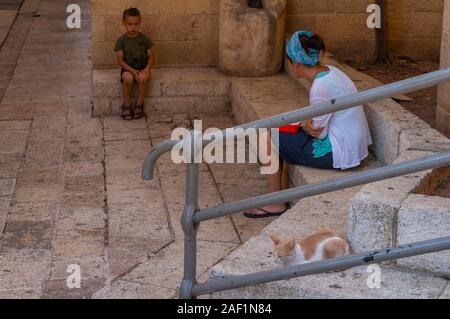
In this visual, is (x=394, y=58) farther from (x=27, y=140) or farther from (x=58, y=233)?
(x=58, y=233)

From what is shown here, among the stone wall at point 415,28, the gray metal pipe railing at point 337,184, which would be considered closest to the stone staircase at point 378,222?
the gray metal pipe railing at point 337,184

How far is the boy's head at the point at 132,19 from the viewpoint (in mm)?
8188

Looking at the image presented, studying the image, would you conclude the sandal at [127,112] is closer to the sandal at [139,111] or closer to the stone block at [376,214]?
the sandal at [139,111]

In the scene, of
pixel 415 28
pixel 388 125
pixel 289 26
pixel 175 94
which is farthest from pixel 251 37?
pixel 388 125

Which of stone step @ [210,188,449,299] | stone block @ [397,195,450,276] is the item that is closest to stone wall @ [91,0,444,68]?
stone step @ [210,188,449,299]

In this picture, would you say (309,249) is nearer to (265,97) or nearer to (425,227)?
(425,227)

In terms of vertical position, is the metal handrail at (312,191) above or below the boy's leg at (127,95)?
above

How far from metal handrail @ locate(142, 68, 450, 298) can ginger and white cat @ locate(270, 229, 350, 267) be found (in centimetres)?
32

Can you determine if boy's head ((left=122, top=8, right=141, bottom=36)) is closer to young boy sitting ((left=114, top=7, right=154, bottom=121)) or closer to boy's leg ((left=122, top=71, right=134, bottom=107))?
young boy sitting ((left=114, top=7, right=154, bottom=121))

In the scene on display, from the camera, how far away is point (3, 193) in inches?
253

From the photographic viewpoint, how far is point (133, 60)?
8.39 metres

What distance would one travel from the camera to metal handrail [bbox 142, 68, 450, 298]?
328 centimetres

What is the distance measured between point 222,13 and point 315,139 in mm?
3138
